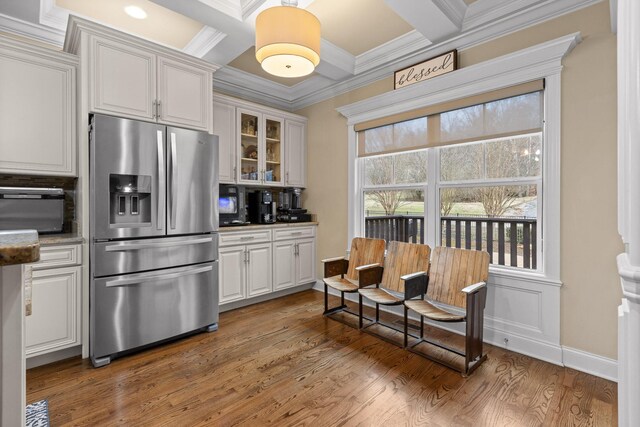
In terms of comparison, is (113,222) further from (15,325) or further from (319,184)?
(319,184)

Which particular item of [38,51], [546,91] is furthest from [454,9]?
[38,51]

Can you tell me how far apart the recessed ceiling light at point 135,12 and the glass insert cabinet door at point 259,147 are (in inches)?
53.0

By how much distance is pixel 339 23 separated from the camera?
301 centimetres

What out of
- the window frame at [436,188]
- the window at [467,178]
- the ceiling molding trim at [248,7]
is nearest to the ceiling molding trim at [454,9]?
the window at [467,178]

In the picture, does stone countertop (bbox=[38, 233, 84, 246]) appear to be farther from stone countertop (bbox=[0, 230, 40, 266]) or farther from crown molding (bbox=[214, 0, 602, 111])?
crown molding (bbox=[214, 0, 602, 111])

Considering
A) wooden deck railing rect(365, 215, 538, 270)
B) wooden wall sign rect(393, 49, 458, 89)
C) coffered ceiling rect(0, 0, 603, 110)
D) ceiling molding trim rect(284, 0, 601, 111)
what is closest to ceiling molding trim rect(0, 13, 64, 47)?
coffered ceiling rect(0, 0, 603, 110)

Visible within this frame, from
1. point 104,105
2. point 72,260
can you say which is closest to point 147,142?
point 104,105

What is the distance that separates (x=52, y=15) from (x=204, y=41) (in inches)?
49.7

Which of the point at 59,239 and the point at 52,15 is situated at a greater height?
the point at 52,15

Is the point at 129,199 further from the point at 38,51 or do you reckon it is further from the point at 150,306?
the point at 38,51

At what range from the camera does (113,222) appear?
254cm

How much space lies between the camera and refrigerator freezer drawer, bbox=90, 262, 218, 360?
2443 mm

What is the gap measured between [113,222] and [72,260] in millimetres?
409

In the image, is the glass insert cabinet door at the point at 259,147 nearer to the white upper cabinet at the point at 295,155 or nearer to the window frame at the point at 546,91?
the white upper cabinet at the point at 295,155
